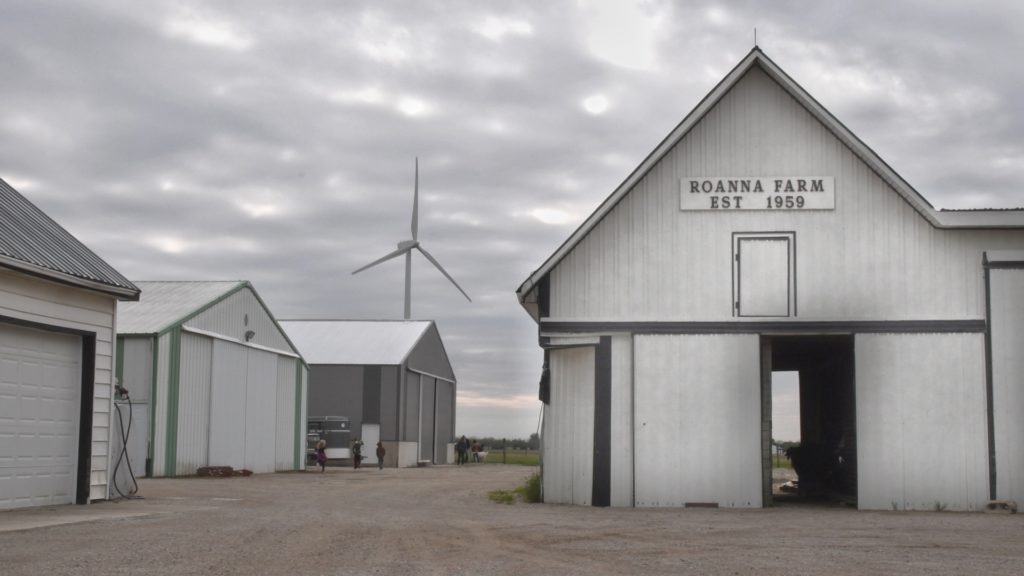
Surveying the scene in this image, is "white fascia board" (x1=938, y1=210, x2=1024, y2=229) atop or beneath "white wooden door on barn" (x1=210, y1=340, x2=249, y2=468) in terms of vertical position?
atop

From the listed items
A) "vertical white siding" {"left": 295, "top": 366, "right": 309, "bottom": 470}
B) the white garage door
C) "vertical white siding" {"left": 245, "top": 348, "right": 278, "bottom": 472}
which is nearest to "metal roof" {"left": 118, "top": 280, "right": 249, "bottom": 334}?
"vertical white siding" {"left": 245, "top": 348, "right": 278, "bottom": 472}

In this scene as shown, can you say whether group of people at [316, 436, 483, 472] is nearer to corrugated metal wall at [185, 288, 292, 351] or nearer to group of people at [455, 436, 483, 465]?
group of people at [455, 436, 483, 465]

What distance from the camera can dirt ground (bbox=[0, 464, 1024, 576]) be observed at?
12.8 meters

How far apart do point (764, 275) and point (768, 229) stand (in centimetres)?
94

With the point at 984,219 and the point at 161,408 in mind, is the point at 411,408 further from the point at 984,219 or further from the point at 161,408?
the point at 984,219

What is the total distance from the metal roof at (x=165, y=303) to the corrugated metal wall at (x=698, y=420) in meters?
18.9

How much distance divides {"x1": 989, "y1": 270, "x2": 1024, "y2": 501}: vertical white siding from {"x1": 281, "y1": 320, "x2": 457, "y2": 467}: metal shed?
39.7 m

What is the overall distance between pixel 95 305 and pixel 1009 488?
702 inches

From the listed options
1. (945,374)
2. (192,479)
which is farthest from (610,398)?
(192,479)

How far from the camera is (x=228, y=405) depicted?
1613 inches

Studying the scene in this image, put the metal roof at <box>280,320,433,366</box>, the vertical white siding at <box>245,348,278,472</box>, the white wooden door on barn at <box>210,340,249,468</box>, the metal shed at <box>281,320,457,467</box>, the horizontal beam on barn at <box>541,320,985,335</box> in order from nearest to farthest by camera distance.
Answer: the horizontal beam on barn at <box>541,320,985,335</box> → the white wooden door on barn at <box>210,340,249,468</box> → the vertical white siding at <box>245,348,278,472</box> → the metal shed at <box>281,320,457,467</box> → the metal roof at <box>280,320,433,366</box>

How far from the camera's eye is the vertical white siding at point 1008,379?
73.7 feet

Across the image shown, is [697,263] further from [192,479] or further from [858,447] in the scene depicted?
[192,479]

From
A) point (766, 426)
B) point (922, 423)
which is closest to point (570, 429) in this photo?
point (766, 426)
